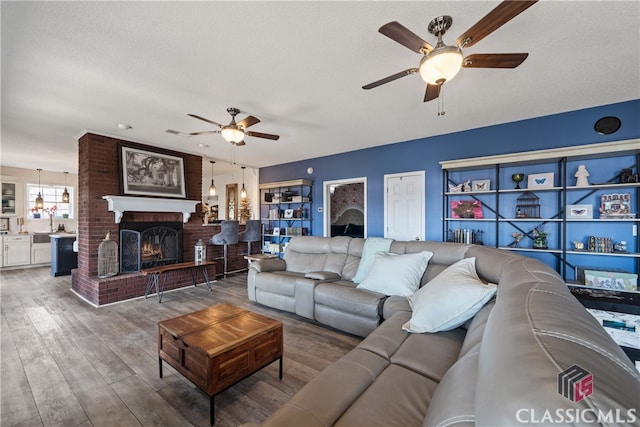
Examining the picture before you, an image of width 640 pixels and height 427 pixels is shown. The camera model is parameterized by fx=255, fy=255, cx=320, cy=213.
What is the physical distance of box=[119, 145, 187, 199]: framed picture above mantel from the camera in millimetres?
4305

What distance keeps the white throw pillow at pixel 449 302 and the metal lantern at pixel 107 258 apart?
14.7ft

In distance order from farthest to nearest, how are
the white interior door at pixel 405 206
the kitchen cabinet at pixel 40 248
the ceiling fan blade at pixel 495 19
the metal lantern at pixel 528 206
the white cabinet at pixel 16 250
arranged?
the kitchen cabinet at pixel 40 248 < the white cabinet at pixel 16 250 < the white interior door at pixel 405 206 < the metal lantern at pixel 528 206 < the ceiling fan blade at pixel 495 19

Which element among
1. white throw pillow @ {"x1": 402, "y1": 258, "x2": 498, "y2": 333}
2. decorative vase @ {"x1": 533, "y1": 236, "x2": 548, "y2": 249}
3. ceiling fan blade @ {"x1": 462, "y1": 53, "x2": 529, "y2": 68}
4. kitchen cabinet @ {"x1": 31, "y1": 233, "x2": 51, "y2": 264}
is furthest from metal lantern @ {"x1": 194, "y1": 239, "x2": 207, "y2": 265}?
decorative vase @ {"x1": 533, "y1": 236, "x2": 548, "y2": 249}

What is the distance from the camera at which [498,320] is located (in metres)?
0.80

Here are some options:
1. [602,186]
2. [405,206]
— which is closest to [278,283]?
[405,206]

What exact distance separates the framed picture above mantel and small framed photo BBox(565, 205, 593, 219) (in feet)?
20.2

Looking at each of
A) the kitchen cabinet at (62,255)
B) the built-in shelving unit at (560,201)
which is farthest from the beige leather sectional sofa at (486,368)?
the kitchen cabinet at (62,255)

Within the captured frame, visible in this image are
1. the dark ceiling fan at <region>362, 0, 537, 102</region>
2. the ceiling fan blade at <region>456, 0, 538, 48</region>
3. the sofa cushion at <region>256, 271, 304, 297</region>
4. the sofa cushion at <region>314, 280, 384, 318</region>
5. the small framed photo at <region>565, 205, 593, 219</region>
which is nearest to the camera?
the ceiling fan blade at <region>456, 0, 538, 48</region>

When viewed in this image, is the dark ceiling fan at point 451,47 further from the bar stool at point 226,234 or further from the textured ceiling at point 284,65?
the bar stool at point 226,234

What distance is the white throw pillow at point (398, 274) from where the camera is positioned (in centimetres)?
260

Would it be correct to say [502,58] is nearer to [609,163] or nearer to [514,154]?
[514,154]

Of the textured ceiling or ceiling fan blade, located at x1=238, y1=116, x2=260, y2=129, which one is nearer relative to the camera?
the textured ceiling

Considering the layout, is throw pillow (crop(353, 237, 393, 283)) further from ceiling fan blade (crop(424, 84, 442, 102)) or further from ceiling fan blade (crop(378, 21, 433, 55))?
ceiling fan blade (crop(378, 21, 433, 55))

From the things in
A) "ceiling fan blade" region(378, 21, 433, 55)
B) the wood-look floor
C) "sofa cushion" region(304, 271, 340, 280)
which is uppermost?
"ceiling fan blade" region(378, 21, 433, 55)
